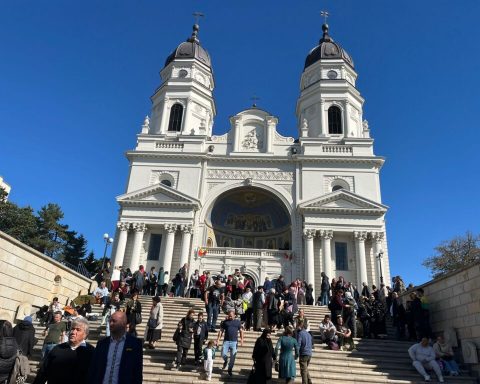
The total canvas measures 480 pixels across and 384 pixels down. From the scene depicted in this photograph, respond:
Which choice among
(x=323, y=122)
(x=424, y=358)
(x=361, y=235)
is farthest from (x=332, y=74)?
(x=424, y=358)

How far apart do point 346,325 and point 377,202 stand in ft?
52.3

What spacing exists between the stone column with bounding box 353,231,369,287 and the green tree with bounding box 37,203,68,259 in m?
36.8

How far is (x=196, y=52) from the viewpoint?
37.4 m

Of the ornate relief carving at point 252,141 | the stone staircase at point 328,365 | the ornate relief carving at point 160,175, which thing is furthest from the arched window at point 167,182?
the stone staircase at point 328,365

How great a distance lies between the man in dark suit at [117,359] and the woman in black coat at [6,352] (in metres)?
2.12

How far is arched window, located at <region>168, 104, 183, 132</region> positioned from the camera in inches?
1329

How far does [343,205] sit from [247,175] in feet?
26.2

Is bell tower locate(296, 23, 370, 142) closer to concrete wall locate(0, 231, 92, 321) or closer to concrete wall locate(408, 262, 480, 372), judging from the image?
concrete wall locate(408, 262, 480, 372)

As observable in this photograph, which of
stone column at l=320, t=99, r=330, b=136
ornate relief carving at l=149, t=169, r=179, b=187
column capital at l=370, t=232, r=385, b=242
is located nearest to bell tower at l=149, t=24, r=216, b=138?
ornate relief carving at l=149, t=169, r=179, b=187

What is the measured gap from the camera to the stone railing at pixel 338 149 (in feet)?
100

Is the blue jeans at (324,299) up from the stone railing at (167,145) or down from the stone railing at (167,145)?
down

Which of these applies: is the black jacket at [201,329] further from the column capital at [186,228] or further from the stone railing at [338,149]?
the stone railing at [338,149]

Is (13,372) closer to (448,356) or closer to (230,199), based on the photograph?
(448,356)

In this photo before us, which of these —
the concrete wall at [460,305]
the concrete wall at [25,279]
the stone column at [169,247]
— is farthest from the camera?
the stone column at [169,247]
